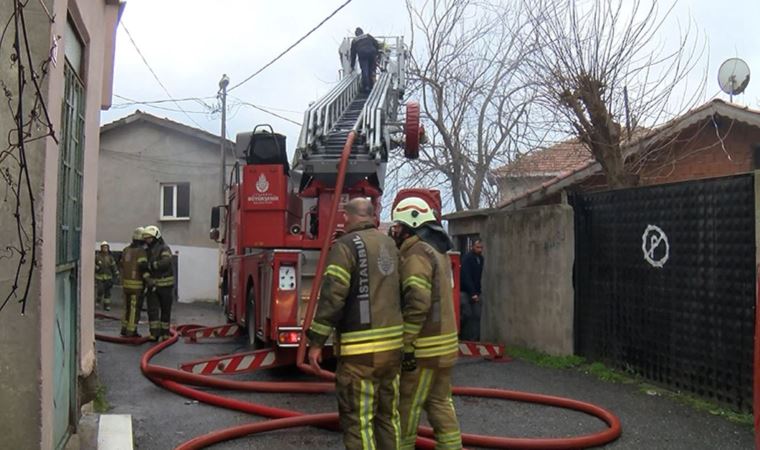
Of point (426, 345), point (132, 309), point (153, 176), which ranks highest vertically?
point (153, 176)

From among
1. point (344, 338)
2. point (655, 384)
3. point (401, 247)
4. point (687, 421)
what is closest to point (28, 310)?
point (344, 338)

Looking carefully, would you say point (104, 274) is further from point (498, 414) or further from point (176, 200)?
point (498, 414)

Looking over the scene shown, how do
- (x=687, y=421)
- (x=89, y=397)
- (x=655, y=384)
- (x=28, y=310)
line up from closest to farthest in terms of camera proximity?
(x=28, y=310) < (x=89, y=397) < (x=687, y=421) < (x=655, y=384)

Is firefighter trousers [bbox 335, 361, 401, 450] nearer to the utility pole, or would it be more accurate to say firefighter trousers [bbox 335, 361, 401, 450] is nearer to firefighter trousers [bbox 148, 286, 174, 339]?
firefighter trousers [bbox 148, 286, 174, 339]

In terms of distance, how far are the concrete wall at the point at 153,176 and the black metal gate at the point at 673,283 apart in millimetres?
18275

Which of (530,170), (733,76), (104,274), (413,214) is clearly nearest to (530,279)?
(733,76)

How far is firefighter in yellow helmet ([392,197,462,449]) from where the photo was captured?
15.6 ft

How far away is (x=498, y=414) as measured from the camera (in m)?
6.77

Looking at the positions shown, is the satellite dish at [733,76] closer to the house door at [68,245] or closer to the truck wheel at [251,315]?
the truck wheel at [251,315]

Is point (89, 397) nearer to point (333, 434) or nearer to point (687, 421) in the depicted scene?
point (333, 434)

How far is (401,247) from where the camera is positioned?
5.02 m

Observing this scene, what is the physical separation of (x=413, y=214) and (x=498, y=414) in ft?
8.25

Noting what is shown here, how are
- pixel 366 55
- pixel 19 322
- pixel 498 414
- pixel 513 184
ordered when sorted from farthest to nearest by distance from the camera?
pixel 513 184 → pixel 366 55 → pixel 498 414 → pixel 19 322

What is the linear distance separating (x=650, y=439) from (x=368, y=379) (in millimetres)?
2679
